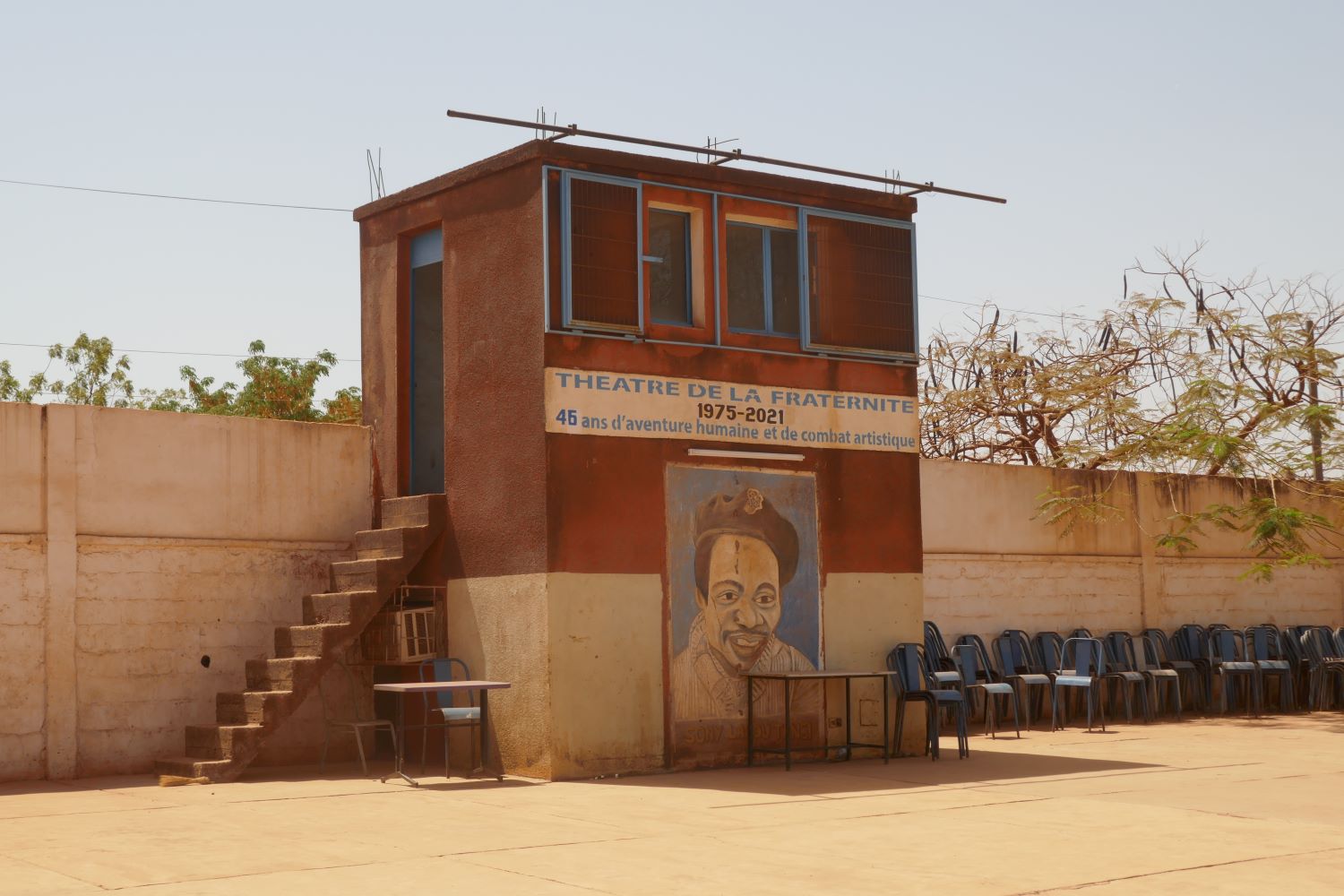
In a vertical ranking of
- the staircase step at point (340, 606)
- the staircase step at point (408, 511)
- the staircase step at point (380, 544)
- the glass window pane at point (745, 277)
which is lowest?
the staircase step at point (340, 606)

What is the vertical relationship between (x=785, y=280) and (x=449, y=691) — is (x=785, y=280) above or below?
above

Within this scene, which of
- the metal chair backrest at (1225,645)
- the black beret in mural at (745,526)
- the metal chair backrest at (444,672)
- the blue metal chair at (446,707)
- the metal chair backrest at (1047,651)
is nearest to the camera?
the blue metal chair at (446,707)

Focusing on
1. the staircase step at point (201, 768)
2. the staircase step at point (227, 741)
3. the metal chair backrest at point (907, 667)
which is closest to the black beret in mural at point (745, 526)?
the metal chair backrest at point (907, 667)

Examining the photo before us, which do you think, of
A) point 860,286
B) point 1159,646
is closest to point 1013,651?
point 1159,646

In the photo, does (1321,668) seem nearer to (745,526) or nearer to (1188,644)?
(1188,644)

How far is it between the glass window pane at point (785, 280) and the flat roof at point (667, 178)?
35 cm

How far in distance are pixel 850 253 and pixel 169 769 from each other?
7.19m

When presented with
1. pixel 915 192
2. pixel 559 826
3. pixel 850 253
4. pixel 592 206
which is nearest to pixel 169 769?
pixel 559 826

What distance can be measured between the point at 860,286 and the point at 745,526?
2.56 meters

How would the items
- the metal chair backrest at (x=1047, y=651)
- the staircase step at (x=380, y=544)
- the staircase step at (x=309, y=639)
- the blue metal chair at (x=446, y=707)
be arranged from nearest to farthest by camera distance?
the blue metal chair at (x=446, y=707)
the staircase step at (x=309, y=639)
the staircase step at (x=380, y=544)
the metal chair backrest at (x=1047, y=651)

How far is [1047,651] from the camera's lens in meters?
17.9

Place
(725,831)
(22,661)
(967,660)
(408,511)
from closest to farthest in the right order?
(725,831) < (22,661) < (408,511) < (967,660)

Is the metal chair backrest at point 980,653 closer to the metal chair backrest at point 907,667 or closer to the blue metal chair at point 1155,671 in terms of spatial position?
the blue metal chair at point 1155,671

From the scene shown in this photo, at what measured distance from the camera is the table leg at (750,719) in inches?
506
